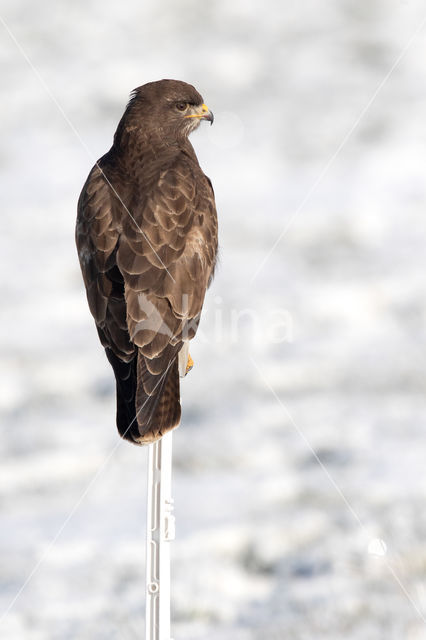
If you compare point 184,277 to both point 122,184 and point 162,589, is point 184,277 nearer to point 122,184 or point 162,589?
point 122,184

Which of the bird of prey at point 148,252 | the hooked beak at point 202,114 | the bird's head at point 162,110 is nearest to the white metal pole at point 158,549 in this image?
the bird of prey at point 148,252

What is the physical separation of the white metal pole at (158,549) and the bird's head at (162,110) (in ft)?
6.43

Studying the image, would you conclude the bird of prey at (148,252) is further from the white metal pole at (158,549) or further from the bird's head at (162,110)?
the white metal pole at (158,549)

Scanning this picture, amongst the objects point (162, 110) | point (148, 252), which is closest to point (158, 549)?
point (148, 252)

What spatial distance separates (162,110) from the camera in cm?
513

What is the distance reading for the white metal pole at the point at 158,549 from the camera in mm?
3859

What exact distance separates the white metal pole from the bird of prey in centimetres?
17

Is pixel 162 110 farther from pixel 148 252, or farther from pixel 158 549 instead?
pixel 158 549

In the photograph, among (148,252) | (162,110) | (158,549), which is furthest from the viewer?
(162,110)

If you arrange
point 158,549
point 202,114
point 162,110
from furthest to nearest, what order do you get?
point 202,114
point 162,110
point 158,549

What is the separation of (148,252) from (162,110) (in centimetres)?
101

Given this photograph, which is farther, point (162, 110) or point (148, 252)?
point (162, 110)

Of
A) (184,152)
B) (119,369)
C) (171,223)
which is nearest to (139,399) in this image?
(119,369)

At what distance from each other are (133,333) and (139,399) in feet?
1.20
